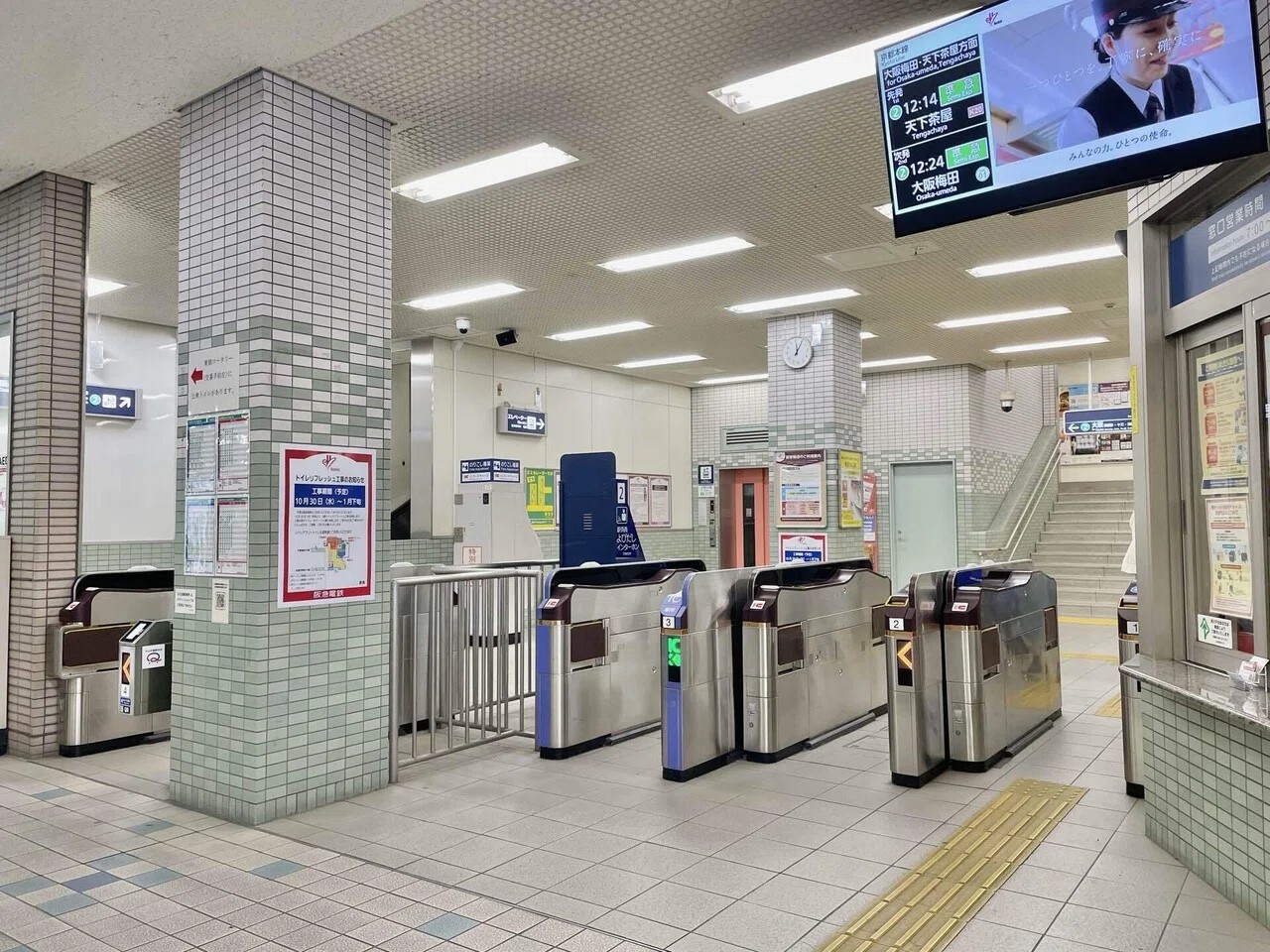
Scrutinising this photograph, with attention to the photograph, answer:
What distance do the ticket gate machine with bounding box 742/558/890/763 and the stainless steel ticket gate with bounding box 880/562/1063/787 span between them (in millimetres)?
668

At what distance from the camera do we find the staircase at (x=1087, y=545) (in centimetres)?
1199

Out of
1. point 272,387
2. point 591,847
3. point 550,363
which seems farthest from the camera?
point 550,363

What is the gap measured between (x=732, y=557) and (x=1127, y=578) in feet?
17.9

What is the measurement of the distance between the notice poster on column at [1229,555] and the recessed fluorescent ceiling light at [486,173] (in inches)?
147

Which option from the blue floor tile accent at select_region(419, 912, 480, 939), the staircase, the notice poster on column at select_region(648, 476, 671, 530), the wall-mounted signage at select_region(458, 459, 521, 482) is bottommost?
the blue floor tile accent at select_region(419, 912, 480, 939)

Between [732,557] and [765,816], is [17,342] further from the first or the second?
[732,557]

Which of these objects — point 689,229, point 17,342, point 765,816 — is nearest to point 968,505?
point 689,229

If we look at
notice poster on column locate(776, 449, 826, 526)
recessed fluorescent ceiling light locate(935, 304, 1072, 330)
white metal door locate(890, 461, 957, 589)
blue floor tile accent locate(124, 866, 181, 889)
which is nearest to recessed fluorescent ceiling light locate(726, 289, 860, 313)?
notice poster on column locate(776, 449, 826, 526)

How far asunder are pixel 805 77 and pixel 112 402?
7017 mm

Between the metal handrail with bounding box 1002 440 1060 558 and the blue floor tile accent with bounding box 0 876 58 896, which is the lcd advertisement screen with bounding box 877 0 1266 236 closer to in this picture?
the blue floor tile accent with bounding box 0 876 58 896

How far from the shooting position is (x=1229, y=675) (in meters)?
3.24

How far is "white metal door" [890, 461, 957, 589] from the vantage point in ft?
41.3

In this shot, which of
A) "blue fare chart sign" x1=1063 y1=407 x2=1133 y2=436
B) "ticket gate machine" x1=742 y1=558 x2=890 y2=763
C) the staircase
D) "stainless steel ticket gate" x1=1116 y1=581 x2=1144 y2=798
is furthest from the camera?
the staircase

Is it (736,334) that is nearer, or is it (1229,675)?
(1229,675)
